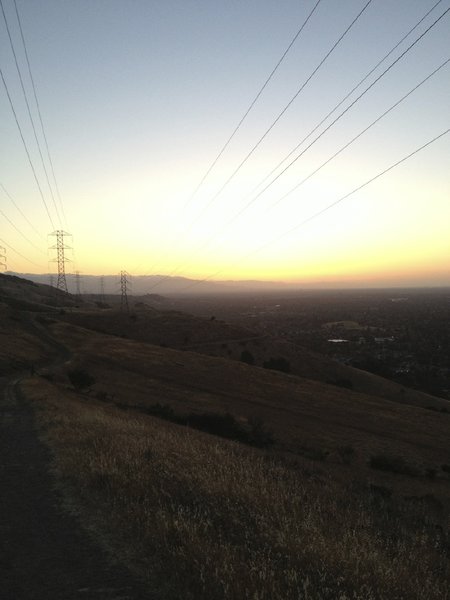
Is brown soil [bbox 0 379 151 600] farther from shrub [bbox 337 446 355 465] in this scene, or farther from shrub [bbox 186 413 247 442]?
shrub [bbox 337 446 355 465]

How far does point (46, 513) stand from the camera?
8.26 metres

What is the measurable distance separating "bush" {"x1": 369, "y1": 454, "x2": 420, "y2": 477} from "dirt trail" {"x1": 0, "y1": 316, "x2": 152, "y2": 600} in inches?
853

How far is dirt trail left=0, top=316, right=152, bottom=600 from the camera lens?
18.3 feet

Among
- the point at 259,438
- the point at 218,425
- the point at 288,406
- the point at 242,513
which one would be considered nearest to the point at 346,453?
the point at 259,438

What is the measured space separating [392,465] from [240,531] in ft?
76.8

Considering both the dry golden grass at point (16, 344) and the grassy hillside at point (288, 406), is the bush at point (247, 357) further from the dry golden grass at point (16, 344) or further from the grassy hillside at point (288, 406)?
the dry golden grass at point (16, 344)

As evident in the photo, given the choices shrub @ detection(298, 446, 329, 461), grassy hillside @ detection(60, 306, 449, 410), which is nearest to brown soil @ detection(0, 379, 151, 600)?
shrub @ detection(298, 446, 329, 461)

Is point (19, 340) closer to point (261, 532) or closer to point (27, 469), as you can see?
point (27, 469)

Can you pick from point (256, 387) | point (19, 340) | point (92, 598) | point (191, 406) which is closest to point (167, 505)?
point (92, 598)

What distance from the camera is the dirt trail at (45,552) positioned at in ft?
18.3

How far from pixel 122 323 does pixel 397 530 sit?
290 ft

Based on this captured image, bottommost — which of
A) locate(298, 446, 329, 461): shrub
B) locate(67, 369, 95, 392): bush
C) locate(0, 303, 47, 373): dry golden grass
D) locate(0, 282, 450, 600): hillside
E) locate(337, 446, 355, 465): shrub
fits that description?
locate(337, 446, 355, 465): shrub

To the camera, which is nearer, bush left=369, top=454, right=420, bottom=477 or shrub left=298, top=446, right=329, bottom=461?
shrub left=298, top=446, right=329, bottom=461

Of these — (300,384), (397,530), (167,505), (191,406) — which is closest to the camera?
(167,505)
